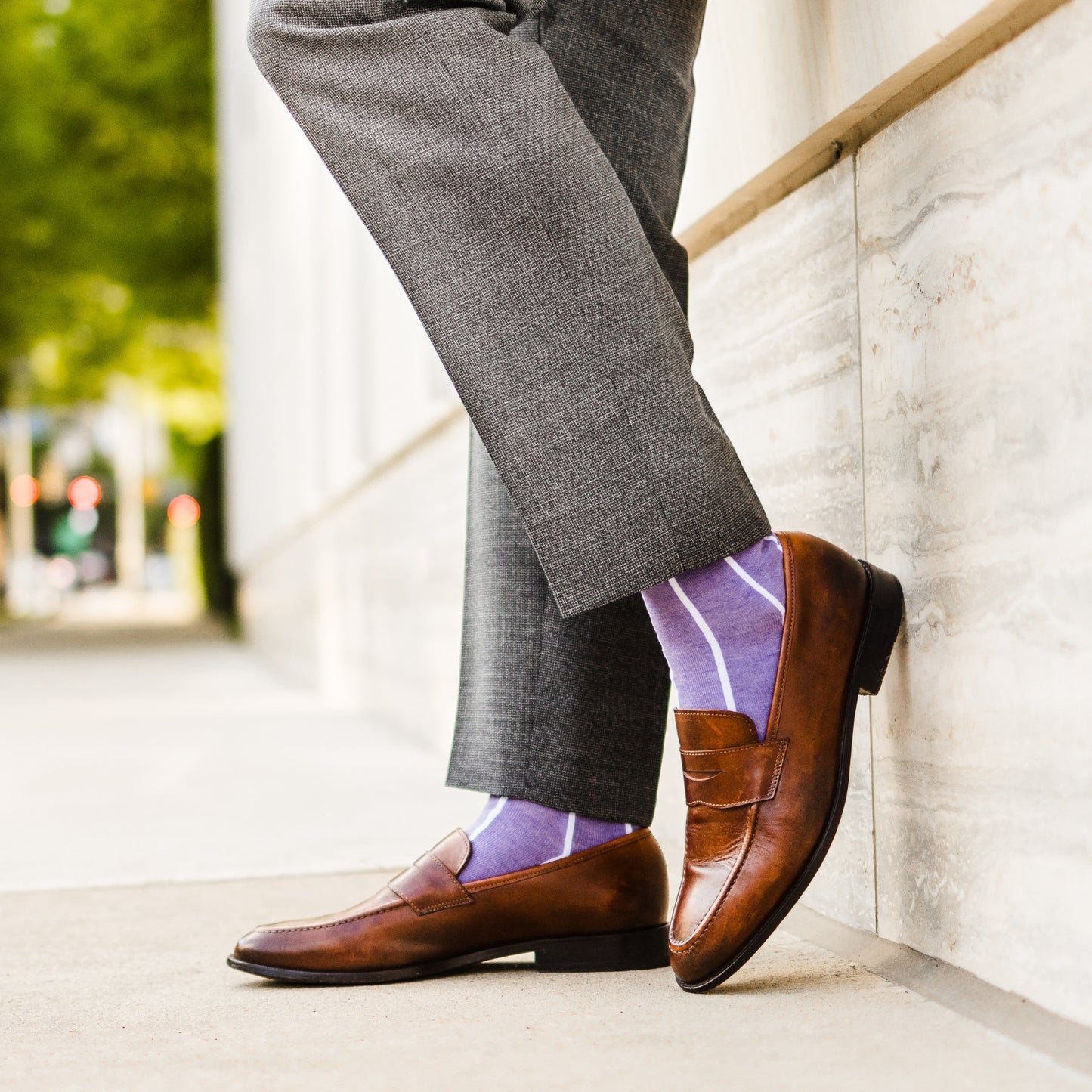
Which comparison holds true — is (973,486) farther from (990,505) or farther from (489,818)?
(489,818)

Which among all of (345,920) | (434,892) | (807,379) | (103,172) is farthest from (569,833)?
(103,172)

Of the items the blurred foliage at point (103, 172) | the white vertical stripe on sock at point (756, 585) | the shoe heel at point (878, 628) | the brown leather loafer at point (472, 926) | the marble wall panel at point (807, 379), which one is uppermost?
the blurred foliage at point (103, 172)

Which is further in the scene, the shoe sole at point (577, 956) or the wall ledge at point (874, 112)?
the shoe sole at point (577, 956)

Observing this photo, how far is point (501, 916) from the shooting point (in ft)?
5.23

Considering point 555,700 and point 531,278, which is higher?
point 531,278

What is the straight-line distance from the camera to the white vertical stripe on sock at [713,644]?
4.66 feet

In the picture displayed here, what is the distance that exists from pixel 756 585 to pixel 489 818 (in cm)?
45

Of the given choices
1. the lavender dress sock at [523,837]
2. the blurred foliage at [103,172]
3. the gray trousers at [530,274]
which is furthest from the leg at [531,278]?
the blurred foliage at [103,172]

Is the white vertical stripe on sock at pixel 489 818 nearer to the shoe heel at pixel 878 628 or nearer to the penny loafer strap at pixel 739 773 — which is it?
the penny loafer strap at pixel 739 773

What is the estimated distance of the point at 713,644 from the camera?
4.71ft

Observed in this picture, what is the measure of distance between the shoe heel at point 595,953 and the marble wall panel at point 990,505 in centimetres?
29

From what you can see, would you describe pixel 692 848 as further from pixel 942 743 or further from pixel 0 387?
pixel 0 387

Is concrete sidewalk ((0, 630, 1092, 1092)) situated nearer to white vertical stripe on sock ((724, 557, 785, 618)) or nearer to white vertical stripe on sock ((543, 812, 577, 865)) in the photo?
white vertical stripe on sock ((543, 812, 577, 865))

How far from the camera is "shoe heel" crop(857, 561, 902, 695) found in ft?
4.80
